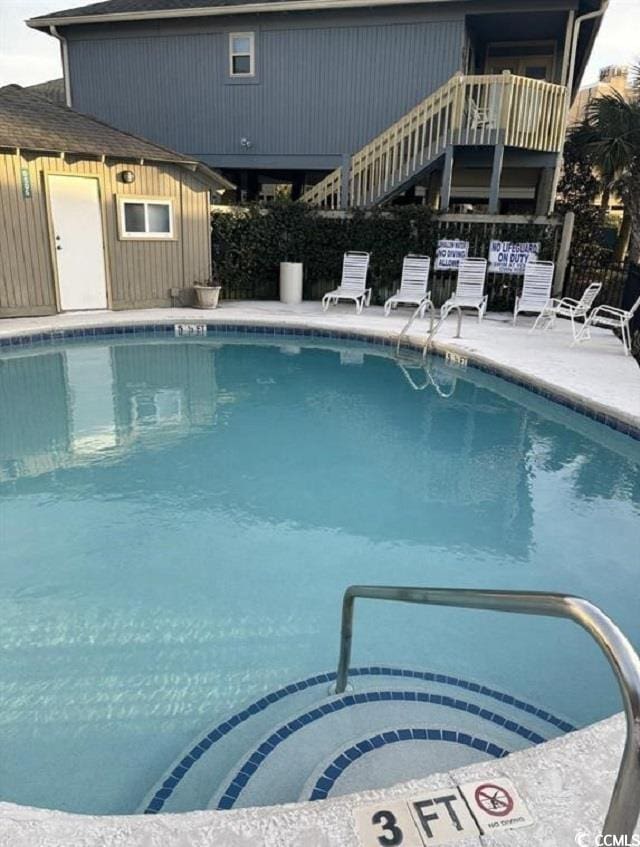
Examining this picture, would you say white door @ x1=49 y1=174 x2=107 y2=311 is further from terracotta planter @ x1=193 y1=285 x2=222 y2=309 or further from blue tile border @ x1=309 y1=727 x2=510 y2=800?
blue tile border @ x1=309 y1=727 x2=510 y2=800

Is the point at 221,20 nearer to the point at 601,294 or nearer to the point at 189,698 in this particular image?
the point at 601,294

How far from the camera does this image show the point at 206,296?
1097 centimetres

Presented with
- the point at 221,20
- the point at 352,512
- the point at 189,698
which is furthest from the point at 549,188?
the point at 189,698

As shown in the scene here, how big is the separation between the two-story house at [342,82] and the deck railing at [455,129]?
3 centimetres

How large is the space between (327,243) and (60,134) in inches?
190

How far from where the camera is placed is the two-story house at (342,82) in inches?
453

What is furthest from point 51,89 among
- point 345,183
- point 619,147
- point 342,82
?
point 619,147

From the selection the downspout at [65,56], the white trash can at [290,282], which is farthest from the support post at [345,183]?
the downspout at [65,56]

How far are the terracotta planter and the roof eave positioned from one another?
6493mm

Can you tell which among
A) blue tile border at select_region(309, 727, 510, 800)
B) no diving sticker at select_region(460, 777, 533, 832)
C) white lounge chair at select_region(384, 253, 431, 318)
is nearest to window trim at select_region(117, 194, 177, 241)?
white lounge chair at select_region(384, 253, 431, 318)

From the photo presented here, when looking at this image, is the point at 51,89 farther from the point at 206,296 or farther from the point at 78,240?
the point at 206,296

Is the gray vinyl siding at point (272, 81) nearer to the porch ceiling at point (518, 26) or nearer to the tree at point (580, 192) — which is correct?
the porch ceiling at point (518, 26)

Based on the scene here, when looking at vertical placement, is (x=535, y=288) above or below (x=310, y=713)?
above

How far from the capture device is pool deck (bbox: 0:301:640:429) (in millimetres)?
6363
